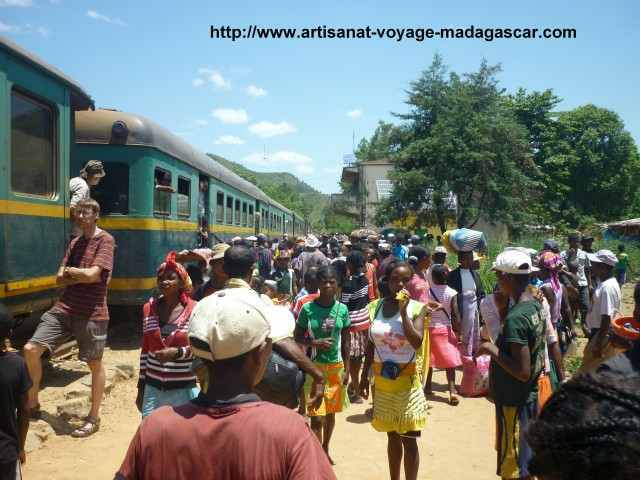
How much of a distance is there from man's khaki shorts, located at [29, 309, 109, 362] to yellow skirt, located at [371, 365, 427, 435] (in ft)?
7.83

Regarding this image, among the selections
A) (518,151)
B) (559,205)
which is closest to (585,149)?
(559,205)

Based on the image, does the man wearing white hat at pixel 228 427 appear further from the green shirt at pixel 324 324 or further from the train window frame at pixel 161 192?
the train window frame at pixel 161 192

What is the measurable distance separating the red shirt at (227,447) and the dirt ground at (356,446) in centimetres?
295

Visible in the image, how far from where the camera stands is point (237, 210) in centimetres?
1405

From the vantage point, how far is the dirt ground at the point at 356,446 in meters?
4.20

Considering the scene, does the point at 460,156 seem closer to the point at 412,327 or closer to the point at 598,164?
the point at 412,327

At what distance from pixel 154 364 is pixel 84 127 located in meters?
5.25

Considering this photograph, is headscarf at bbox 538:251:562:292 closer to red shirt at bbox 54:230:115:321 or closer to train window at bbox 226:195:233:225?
red shirt at bbox 54:230:115:321

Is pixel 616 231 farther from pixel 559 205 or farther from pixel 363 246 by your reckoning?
pixel 363 246

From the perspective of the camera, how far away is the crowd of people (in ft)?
3.45

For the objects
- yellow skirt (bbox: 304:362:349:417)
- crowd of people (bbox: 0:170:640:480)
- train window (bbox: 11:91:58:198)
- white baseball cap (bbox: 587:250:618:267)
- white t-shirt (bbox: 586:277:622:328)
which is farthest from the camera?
white baseball cap (bbox: 587:250:618:267)

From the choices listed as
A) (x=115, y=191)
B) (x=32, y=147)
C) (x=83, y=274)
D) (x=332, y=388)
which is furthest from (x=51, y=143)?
(x=332, y=388)

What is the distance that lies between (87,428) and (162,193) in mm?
3991

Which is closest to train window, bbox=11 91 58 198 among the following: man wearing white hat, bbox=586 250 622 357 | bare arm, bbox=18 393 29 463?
bare arm, bbox=18 393 29 463
